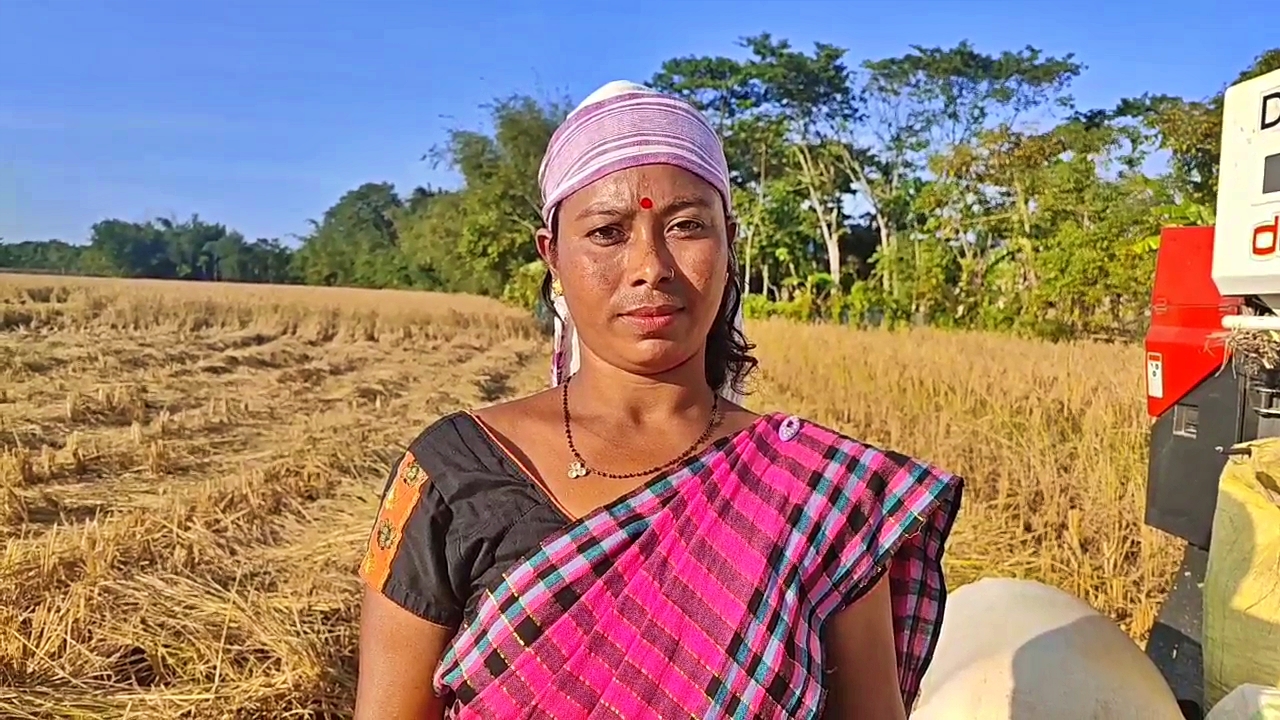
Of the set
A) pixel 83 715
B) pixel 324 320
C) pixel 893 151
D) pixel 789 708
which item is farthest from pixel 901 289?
pixel 789 708

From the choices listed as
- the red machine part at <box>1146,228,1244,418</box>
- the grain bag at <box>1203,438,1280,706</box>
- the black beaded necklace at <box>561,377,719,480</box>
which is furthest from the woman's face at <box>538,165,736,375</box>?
the red machine part at <box>1146,228,1244,418</box>

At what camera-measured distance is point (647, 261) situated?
4.31ft

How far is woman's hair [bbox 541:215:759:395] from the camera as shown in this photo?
1604 millimetres

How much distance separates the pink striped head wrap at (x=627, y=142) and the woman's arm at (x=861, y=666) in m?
0.53

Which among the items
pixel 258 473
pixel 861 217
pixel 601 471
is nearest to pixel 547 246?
pixel 601 471

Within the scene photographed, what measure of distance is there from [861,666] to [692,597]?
0.24 metres

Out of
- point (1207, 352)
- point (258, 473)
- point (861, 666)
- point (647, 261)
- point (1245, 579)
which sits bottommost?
point (258, 473)

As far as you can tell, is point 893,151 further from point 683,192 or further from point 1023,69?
point 683,192

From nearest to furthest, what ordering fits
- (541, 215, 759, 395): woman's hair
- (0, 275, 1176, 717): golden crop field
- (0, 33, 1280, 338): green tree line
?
(541, 215, 759, 395): woman's hair, (0, 275, 1176, 717): golden crop field, (0, 33, 1280, 338): green tree line

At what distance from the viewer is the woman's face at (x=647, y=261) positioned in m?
1.33

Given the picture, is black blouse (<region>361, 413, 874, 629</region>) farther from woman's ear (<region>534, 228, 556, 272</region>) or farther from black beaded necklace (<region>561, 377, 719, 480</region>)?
woman's ear (<region>534, 228, 556, 272</region>)

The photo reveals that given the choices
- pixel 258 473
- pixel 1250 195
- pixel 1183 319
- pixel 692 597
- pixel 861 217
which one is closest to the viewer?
pixel 692 597

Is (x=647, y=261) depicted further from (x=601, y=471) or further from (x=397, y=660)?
(x=397, y=660)

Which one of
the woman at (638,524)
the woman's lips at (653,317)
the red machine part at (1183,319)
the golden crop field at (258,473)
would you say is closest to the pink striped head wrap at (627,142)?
the woman at (638,524)
